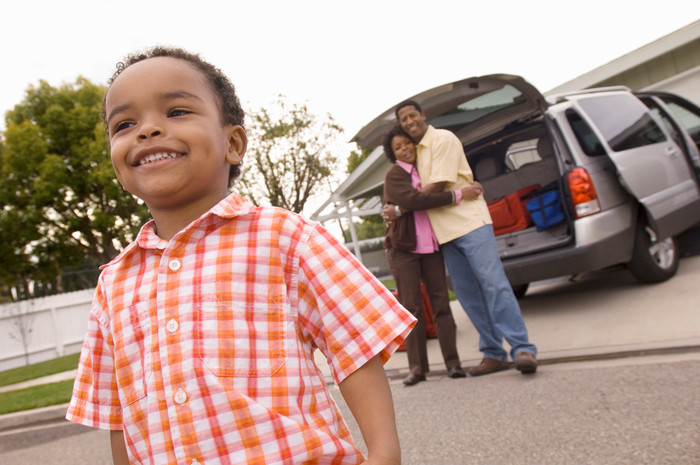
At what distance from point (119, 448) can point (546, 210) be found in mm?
4920

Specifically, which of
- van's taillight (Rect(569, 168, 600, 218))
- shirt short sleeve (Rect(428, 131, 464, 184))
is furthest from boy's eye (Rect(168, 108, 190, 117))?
van's taillight (Rect(569, 168, 600, 218))

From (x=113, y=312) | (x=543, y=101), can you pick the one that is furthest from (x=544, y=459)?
(x=543, y=101)

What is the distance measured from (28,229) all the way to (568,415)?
24378 millimetres

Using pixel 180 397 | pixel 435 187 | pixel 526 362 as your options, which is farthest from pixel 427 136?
pixel 180 397

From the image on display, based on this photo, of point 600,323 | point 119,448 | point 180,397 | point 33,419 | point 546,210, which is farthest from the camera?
point 33,419

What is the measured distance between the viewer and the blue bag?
549 cm

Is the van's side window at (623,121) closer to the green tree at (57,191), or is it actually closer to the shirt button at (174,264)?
the shirt button at (174,264)

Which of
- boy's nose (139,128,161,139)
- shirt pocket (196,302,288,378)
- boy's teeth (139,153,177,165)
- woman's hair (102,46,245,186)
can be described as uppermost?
woman's hair (102,46,245,186)

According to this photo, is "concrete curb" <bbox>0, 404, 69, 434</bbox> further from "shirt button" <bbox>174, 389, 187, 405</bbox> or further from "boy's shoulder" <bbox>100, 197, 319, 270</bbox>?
"shirt button" <bbox>174, 389, 187, 405</bbox>

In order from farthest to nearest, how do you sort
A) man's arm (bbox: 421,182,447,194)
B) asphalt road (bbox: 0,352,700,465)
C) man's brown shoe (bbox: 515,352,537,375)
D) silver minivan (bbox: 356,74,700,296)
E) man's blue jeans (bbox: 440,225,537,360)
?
silver minivan (bbox: 356,74,700,296), man's arm (bbox: 421,182,447,194), man's blue jeans (bbox: 440,225,537,360), man's brown shoe (bbox: 515,352,537,375), asphalt road (bbox: 0,352,700,465)

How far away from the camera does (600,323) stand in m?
4.85

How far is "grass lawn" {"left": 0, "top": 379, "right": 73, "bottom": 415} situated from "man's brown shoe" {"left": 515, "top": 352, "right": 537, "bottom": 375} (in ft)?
17.6

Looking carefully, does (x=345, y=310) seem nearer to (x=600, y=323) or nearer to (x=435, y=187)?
(x=435, y=187)

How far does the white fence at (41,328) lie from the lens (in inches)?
722
